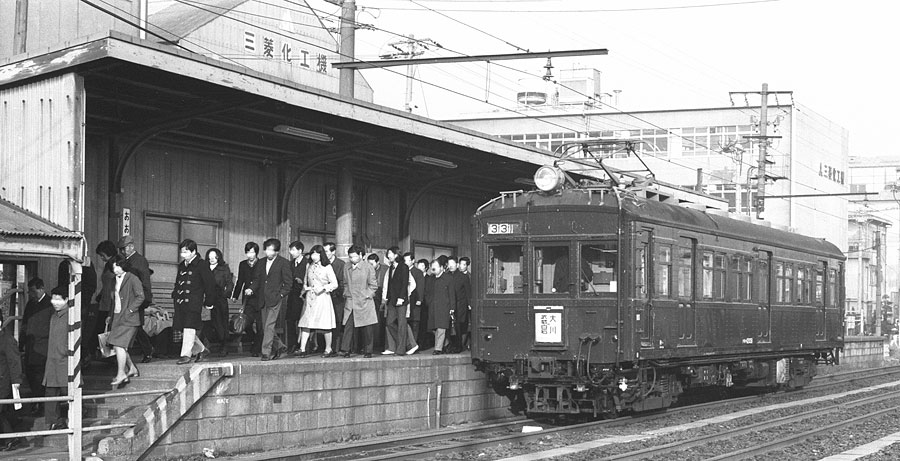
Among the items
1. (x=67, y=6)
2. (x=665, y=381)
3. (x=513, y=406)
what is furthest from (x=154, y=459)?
(x=67, y=6)

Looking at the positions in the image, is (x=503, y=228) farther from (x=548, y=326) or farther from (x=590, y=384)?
(x=590, y=384)

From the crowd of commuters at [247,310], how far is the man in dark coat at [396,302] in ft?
0.05

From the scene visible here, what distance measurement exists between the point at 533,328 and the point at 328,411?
3.06 meters

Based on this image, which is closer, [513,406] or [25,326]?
[25,326]

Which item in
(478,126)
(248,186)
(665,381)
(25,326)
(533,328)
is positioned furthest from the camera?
(478,126)

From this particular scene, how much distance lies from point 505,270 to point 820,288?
31.5ft

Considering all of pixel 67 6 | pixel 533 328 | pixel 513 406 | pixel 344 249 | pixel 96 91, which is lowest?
pixel 513 406

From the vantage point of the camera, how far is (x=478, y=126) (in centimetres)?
6594

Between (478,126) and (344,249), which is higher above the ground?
(478,126)

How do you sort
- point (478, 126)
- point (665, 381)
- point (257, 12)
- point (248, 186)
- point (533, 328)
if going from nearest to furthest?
point (533, 328)
point (665, 381)
point (248, 186)
point (257, 12)
point (478, 126)

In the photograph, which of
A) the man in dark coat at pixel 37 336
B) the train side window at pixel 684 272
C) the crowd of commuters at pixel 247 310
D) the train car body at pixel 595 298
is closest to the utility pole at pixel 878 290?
the train car body at pixel 595 298

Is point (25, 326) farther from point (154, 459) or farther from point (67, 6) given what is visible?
point (67, 6)

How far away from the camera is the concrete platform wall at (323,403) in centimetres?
1133

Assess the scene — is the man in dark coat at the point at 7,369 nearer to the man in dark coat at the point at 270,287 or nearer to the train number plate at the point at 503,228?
the man in dark coat at the point at 270,287
